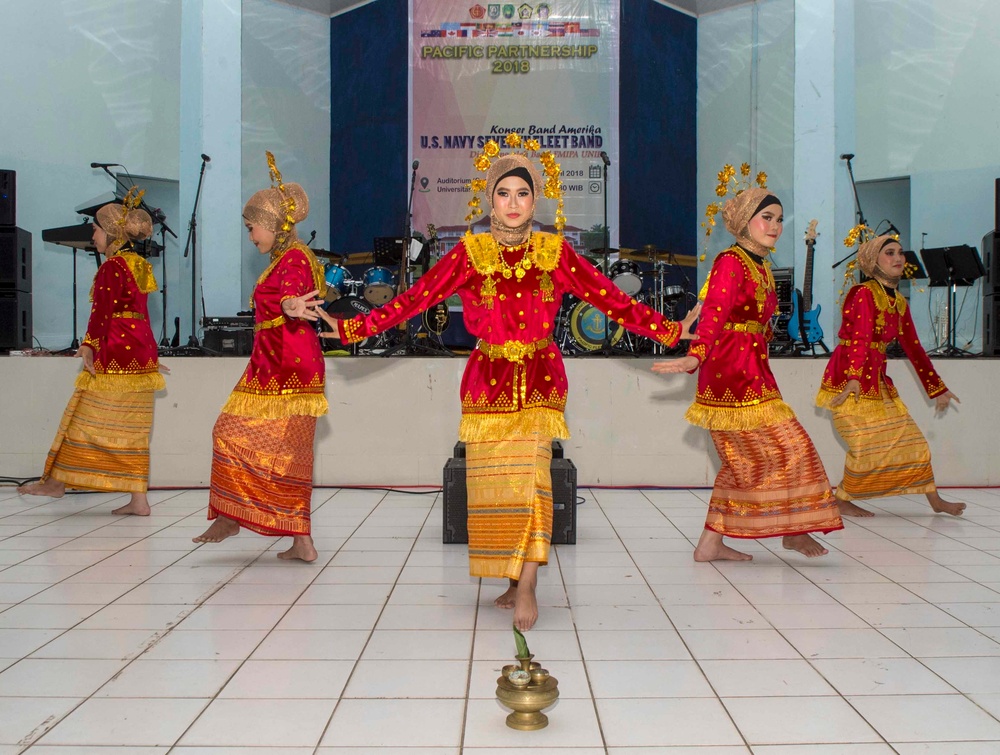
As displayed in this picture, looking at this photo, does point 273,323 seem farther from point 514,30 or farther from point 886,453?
point 514,30

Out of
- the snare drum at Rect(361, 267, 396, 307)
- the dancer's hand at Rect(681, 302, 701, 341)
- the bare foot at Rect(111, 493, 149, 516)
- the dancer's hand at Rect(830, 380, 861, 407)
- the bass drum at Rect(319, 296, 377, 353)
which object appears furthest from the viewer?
the snare drum at Rect(361, 267, 396, 307)

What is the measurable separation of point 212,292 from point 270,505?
6.52 m

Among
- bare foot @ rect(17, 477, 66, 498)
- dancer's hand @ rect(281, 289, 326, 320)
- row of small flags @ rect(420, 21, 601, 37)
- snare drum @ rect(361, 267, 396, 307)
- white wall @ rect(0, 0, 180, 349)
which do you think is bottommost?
bare foot @ rect(17, 477, 66, 498)

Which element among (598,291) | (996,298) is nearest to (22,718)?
(598,291)

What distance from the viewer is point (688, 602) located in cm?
320

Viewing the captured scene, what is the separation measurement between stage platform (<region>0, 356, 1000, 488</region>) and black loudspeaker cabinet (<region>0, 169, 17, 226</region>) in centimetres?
159

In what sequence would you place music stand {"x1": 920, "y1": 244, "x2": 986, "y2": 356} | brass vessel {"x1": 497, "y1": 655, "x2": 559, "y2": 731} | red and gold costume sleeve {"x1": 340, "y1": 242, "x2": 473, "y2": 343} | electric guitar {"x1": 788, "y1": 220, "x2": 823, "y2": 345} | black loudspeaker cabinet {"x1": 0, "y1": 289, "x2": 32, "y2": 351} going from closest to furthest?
1. brass vessel {"x1": 497, "y1": 655, "x2": 559, "y2": 731}
2. red and gold costume sleeve {"x1": 340, "y1": 242, "x2": 473, "y2": 343}
3. black loudspeaker cabinet {"x1": 0, "y1": 289, "x2": 32, "y2": 351}
4. music stand {"x1": 920, "y1": 244, "x2": 986, "y2": 356}
5. electric guitar {"x1": 788, "y1": 220, "x2": 823, "y2": 345}

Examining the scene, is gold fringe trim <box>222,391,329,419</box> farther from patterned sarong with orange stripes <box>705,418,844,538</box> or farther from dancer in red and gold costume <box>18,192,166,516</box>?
patterned sarong with orange stripes <box>705,418,844,538</box>

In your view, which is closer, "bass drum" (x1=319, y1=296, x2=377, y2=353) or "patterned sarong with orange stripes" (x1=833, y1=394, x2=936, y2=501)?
"patterned sarong with orange stripes" (x1=833, y1=394, x2=936, y2=501)

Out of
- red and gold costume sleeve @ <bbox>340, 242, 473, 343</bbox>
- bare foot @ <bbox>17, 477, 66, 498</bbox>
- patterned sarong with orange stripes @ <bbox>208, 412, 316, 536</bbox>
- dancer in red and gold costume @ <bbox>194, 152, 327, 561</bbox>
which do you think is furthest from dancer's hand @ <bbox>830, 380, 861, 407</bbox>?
bare foot @ <bbox>17, 477, 66, 498</bbox>

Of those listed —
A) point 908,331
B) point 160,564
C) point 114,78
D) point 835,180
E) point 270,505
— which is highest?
point 114,78

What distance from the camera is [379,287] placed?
858cm

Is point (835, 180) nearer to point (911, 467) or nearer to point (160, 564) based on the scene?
point (911, 467)

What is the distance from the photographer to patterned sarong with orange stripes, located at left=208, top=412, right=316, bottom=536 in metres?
3.72
